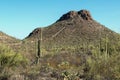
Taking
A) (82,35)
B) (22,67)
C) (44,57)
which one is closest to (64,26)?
(82,35)

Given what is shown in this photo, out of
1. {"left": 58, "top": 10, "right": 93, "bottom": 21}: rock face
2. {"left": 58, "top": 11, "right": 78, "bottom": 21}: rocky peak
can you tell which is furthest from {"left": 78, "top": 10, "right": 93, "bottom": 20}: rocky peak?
{"left": 58, "top": 11, "right": 78, "bottom": 21}: rocky peak

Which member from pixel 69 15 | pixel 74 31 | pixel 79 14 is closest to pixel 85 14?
pixel 79 14

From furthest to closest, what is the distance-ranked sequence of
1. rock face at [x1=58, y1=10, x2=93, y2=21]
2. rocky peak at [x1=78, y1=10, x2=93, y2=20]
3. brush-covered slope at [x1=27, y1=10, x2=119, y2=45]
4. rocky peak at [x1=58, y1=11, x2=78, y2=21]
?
rocky peak at [x1=58, y1=11, x2=78, y2=21]
rock face at [x1=58, y1=10, x2=93, y2=21]
rocky peak at [x1=78, y1=10, x2=93, y2=20]
brush-covered slope at [x1=27, y1=10, x2=119, y2=45]

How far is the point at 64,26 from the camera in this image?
81.2 m

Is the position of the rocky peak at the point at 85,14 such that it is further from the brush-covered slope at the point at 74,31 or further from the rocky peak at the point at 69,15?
the rocky peak at the point at 69,15

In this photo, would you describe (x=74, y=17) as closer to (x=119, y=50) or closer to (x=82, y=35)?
(x=82, y=35)

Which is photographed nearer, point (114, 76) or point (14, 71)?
point (114, 76)

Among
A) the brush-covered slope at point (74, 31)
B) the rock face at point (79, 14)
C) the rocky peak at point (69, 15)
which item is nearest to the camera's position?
the brush-covered slope at point (74, 31)

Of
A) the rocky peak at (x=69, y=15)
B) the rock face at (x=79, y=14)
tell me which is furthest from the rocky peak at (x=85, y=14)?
the rocky peak at (x=69, y=15)

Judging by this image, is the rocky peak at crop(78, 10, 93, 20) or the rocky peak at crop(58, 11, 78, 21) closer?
the rocky peak at crop(78, 10, 93, 20)

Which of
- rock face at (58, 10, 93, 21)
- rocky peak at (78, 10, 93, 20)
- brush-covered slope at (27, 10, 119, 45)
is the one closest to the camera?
brush-covered slope at (27, 10, 119, 45)

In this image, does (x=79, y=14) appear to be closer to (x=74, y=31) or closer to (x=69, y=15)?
(x=69, y=15)

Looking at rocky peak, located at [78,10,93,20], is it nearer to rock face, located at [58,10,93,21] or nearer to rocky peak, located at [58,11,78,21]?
rock face, located at [58,10,93,21]

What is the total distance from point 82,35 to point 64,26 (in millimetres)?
7707
